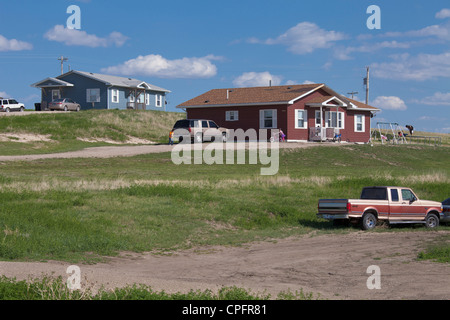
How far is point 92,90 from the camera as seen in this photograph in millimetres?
67375

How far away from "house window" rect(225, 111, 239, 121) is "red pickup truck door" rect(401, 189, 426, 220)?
28267mm

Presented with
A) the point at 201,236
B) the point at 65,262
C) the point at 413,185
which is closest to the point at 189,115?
Answer: the point at 413,185

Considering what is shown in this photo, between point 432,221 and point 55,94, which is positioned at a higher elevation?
point 55,94

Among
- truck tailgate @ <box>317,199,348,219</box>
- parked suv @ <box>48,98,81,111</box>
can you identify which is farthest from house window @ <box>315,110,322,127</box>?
truck tailgate @ <box>317,199,348,219</box>

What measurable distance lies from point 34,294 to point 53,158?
84.5 ft

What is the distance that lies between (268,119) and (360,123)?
11.3 m

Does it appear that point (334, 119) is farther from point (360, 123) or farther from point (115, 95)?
point (115, 95)

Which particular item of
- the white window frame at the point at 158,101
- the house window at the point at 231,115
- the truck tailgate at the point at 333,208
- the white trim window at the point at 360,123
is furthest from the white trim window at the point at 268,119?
the white window frame at the point at 158,101

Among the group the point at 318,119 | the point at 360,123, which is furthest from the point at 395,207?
the point at 360,123

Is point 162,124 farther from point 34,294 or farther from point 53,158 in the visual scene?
point 34,294

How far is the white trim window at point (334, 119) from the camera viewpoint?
48.5 meters

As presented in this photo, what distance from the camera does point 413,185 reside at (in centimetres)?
2706

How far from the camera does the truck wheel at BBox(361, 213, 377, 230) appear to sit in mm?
18297

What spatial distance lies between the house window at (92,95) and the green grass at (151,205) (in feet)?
118
